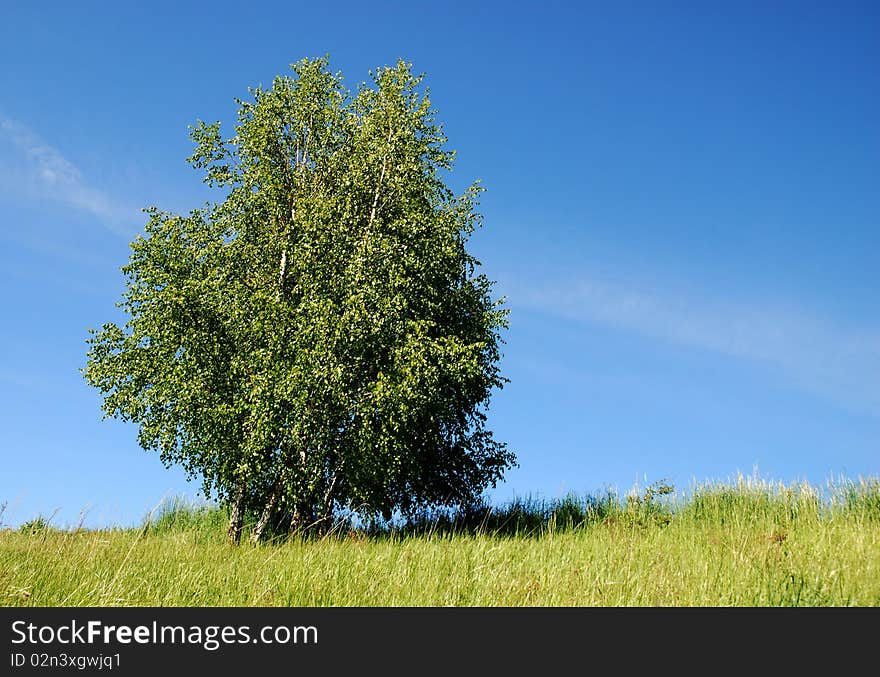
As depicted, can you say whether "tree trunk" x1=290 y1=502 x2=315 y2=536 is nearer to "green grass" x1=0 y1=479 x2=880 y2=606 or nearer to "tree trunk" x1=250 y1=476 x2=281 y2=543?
"tree trunk" x1=250 y1=476 x2=281 y2=543

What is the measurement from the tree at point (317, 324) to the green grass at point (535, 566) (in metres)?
3.51

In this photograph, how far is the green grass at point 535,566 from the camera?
1079cm

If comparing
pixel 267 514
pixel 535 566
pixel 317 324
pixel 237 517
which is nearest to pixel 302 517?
pixel 267 514

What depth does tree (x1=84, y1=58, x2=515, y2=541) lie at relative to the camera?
19953mm

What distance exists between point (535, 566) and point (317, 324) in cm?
981

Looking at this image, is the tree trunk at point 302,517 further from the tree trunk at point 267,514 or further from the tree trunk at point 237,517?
the tree trunk at point 237,517

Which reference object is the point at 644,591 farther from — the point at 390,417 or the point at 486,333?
the point at 486,333

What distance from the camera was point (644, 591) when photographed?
36.3 ft

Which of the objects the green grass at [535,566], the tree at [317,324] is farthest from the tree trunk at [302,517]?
the green grass at [535,566]

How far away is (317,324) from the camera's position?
64.2 ft

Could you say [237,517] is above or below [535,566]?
above

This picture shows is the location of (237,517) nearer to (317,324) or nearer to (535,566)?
(317,324)
